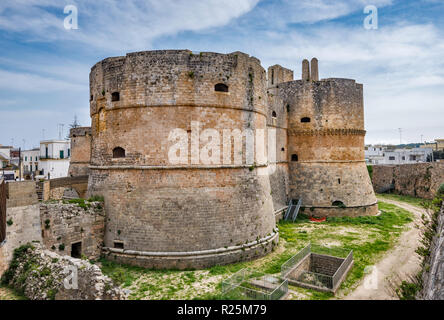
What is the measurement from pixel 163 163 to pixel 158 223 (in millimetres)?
2594

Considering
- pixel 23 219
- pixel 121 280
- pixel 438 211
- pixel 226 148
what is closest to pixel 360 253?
pixel 438 211

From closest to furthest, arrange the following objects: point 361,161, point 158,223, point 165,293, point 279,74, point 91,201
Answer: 1. point 165,293
2. point 158,223
3. point 91,201
4. point 361,161
5. point 279,74

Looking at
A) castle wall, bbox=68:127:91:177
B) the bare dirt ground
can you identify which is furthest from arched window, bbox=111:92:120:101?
castle wall, bbox=68:127:91:177

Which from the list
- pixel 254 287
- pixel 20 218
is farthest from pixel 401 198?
pixel 20 218

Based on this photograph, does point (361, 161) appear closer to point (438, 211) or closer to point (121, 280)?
point (438, 211)

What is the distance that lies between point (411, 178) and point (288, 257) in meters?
24.9

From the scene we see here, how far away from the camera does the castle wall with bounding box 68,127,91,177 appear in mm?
26875

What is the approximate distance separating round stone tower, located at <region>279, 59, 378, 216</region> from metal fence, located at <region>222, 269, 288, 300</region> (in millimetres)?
12824

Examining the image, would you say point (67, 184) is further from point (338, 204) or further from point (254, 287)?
point (338, 204)

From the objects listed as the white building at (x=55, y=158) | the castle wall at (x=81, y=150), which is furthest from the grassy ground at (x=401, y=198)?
the white building at (x=55, y=158)

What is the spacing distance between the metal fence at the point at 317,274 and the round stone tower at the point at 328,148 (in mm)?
8819

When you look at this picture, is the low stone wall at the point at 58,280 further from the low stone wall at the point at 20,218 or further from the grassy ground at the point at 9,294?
the low stone wall at the point at 20,218

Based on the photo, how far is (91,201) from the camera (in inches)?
519

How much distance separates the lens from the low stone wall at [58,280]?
8.28 metres
